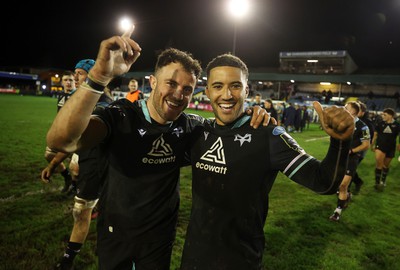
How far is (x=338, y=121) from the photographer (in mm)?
1509

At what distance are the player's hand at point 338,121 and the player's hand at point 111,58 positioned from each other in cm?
117

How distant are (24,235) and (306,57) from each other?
47.1 meters

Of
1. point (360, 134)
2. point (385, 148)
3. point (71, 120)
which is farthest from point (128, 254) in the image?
point (385, 148)

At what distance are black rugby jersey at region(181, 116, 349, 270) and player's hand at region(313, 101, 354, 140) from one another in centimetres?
40

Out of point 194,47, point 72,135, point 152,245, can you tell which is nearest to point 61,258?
point 152,245

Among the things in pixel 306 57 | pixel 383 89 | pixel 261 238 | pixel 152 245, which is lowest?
pixel 152 245

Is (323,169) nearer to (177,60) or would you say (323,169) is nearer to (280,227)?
(177,60)

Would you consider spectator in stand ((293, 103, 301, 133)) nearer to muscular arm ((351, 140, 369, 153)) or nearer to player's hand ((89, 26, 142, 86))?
muscular arm ((351, 140, 369, 153))

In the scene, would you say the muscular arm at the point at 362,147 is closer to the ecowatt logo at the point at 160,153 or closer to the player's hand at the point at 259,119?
the player's hand at the point at 259,119

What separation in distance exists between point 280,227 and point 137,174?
3.82m

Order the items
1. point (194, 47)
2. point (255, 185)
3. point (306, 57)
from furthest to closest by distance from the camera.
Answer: point (194, 47)
point (306, 57)
point (255, 185)

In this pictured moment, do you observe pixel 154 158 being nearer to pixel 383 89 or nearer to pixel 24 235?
pixel 24 235

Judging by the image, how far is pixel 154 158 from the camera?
2.25 metres

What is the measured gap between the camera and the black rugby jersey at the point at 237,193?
2021 mm
